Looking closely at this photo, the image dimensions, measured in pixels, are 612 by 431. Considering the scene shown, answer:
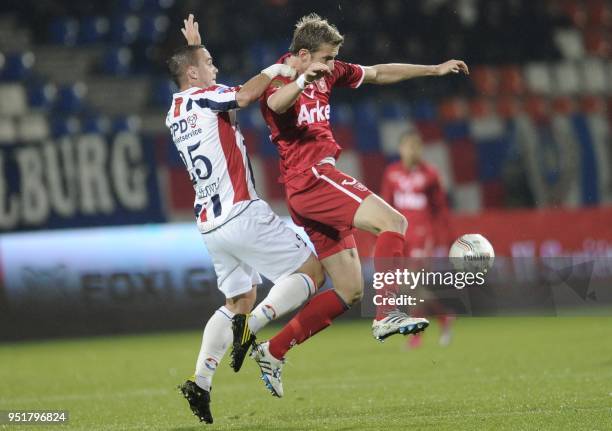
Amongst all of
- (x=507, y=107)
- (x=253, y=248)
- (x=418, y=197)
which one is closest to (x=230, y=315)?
(x=253, y=248)

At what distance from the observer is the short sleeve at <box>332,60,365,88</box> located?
620 cm

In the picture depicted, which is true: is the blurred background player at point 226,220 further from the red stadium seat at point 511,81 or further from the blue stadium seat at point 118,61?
the red stadium seat at point 511,81

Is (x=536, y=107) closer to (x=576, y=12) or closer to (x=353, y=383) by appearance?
(x=576, y=12)

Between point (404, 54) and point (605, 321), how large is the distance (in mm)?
4888

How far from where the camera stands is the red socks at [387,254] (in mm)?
5625

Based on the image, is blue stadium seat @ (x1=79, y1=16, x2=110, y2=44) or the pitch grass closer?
the pitch grass

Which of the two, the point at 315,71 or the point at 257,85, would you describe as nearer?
the point at 315,71

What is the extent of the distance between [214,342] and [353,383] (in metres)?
1.96

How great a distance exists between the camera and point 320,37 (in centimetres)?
576

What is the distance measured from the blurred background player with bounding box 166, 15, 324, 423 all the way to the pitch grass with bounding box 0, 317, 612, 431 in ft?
1.56

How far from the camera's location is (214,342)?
5.79 meters

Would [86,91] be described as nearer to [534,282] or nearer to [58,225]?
[58,225]

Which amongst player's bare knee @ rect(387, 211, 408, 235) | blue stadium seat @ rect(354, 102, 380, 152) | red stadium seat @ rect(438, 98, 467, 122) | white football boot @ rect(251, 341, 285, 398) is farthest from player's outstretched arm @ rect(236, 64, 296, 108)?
red stadium seat @ rect(438, 98, 467, 122)

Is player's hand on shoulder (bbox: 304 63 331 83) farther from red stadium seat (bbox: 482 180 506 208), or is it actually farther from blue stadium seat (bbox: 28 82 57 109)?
red stadium seat (bbox: 482 180 506 208)
